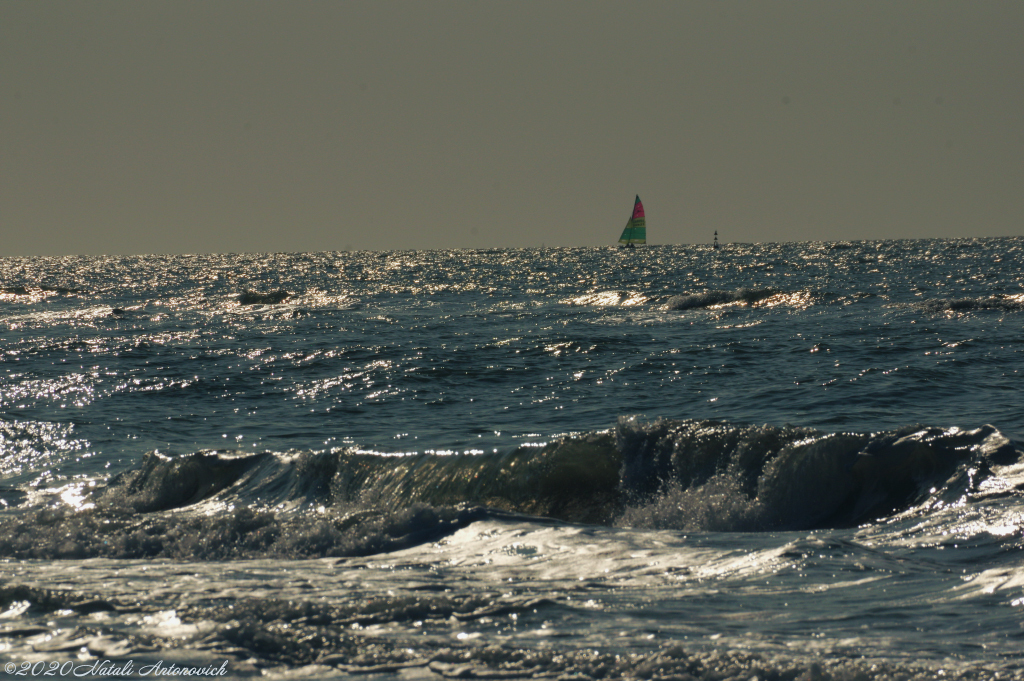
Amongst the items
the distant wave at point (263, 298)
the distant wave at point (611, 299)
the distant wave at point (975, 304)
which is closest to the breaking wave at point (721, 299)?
the distant wave at point (611, 299)

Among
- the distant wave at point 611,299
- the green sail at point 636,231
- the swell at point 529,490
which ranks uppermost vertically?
the green sail at point 636,231

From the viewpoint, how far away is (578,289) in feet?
188

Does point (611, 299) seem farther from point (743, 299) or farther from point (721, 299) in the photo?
point (743, 299)

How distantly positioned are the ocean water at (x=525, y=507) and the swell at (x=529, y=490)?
0.05 metres

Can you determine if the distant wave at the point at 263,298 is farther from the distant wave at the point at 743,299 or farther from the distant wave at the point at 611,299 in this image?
the distant wave at the point at 743,299

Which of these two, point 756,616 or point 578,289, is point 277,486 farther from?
point 578,289

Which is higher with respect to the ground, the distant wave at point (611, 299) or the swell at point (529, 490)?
the distant wave at point (611, 299)

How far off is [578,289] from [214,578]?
50.3 m

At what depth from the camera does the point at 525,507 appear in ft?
39.3

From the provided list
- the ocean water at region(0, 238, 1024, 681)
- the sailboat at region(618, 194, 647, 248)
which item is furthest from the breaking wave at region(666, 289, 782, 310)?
the sailboat at region(618, 194, 647, 248)

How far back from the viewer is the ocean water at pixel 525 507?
5676mm

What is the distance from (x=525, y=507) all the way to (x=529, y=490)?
0.37 metres

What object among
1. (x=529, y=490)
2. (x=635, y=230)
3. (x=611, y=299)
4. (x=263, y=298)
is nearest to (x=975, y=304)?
(x=611, y=299)

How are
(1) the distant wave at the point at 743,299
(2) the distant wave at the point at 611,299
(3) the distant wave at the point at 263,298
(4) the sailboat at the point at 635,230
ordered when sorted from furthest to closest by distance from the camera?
1. (4) the sailboat at the point at 635,230
2. (3) the distant wave at the point at 263,298
3. (2) the distant wave at the point at 611,299
4. (1) the distant wave at the point at 743,299
